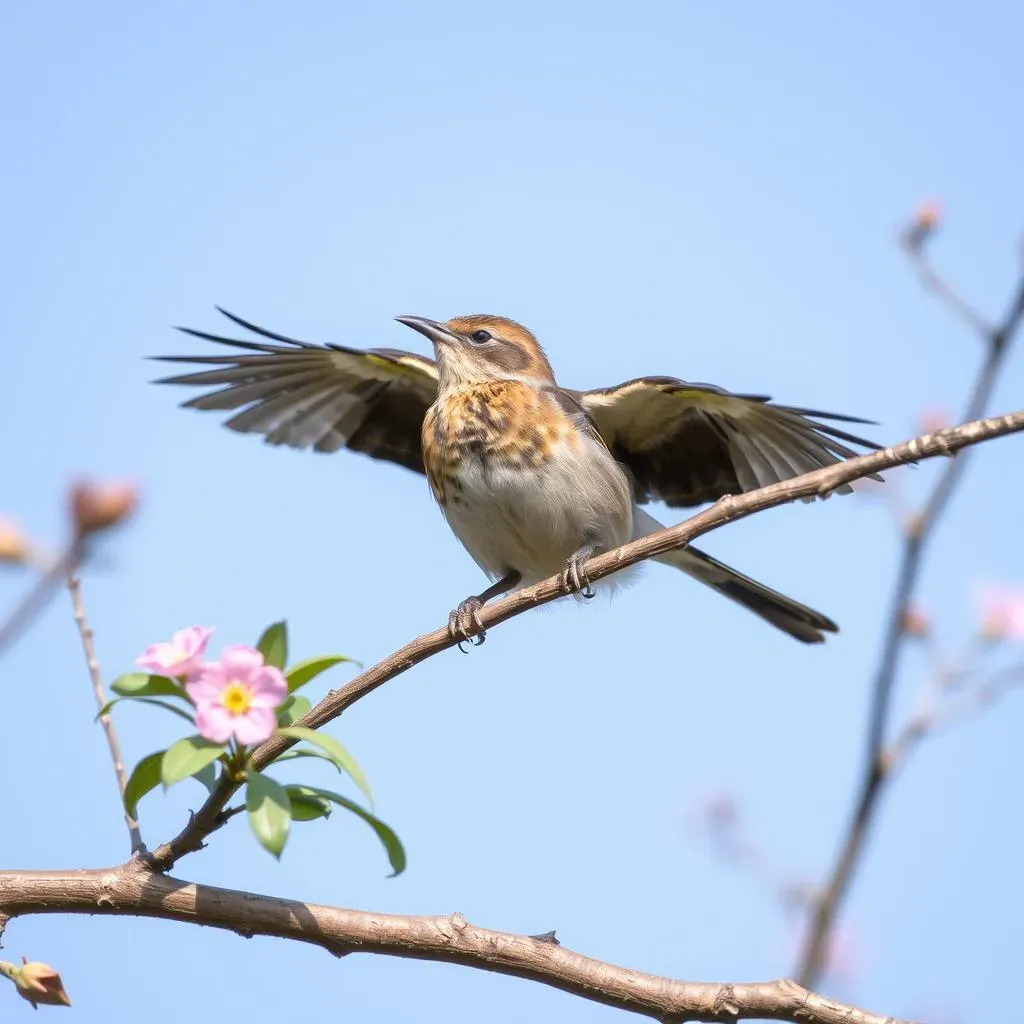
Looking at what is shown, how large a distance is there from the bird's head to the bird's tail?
127cm

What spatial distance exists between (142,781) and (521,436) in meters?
4.52

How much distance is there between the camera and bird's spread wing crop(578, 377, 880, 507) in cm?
699

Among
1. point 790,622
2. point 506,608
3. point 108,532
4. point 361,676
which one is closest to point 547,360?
point 790,622

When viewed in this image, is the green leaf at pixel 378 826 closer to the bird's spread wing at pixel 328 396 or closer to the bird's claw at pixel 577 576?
the bird's claw at pixel 577 576

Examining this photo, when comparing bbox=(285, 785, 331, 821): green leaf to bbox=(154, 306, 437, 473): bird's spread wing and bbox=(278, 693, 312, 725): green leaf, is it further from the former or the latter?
bbox=(154, 306, 437, 473): bird's spread wing

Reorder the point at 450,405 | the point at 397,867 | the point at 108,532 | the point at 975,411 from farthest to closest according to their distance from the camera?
1. the point at 450,405
2. the point at 975,411
3. the point at 397,867
4. the point at 108,532

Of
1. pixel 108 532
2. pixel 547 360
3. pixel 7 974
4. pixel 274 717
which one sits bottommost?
pixel 7 974

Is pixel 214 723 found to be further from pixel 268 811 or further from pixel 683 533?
pixel 683 533

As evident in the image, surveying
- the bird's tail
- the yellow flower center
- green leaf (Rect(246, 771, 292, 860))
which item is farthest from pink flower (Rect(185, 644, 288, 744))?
the bird's tail

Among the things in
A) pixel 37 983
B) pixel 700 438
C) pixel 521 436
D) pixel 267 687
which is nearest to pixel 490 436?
pixel 521 436

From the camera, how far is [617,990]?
10.7 ft

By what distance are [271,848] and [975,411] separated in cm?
302

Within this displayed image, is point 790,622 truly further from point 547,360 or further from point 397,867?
point 397,867

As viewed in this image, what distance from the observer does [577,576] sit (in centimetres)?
630
